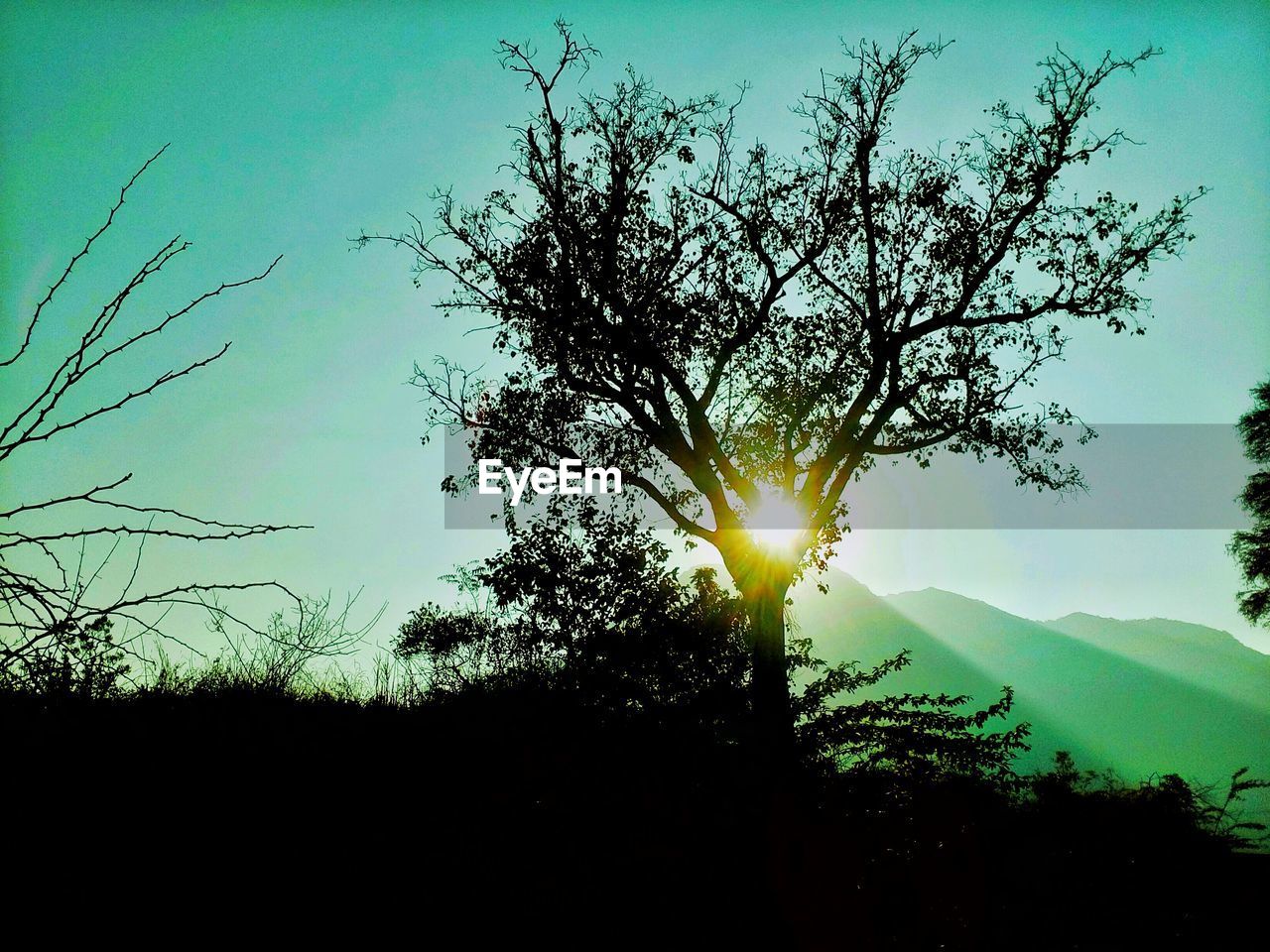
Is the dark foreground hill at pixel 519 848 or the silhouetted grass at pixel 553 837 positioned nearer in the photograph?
the dark foreground hill at pixel 519 848

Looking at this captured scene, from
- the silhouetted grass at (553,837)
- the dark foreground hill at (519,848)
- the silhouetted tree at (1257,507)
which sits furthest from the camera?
the silhouetted tree at (1257,507)

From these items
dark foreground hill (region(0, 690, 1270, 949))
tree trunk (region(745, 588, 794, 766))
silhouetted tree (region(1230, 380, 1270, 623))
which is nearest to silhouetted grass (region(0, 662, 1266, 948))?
dark foreground hill (region(0, 690, 1270, 949))

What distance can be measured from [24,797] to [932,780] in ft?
21.2

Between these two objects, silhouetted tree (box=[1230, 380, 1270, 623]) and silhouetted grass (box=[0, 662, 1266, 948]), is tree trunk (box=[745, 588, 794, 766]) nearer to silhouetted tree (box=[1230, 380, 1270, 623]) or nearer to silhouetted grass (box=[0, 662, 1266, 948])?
silhouetted grass (box=[0, 662, 1266, 948])

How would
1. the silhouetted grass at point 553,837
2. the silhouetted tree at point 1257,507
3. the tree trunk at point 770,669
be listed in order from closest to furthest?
the silhouetted grass at point 553,837
the tree trunk at point 770,669
the silhouetted tree at point 1257,507

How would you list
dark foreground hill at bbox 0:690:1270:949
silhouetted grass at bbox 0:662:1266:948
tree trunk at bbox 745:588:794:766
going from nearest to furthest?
dark foreground hill at bbox 0:690:1270:949, silhouetted grass at bbox 0:662:1266:948, tree trunk at bbox 745:588:794:766

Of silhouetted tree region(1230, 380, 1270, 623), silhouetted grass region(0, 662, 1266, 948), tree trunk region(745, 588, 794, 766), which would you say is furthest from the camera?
silhouetted tree region(1230, 380, 1270, 623)

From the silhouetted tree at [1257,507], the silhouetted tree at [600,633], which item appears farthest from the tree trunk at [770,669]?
the silhouetted tree at [1257,507]

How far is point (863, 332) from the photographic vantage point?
1430 centimetres

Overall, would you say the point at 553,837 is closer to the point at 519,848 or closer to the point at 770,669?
the point at 519,848

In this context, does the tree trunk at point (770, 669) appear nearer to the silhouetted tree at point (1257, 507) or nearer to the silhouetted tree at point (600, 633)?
the silhouetted tree at point (600, 633)

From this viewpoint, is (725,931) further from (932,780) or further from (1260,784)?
(1260,784)

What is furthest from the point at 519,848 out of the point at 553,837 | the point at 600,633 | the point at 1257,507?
the point at 1257,507

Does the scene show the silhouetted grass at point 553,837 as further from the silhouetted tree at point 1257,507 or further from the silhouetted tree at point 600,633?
the silhouetted tree at point 1257,507
